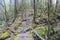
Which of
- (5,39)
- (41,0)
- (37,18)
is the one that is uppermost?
(41,0)

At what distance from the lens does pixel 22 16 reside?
15.7 m

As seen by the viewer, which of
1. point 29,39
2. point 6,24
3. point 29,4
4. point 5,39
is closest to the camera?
point 29,39

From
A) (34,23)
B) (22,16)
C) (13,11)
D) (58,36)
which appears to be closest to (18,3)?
(13,11)

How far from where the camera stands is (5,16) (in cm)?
1503

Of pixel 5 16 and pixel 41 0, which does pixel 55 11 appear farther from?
pixel 5 16

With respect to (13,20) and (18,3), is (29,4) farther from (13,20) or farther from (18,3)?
(13,20)

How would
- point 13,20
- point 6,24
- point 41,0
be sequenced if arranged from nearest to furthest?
point 6,24 < point 13,20 < point 41,0

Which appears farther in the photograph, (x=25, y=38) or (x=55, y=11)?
(x=55, y=11)

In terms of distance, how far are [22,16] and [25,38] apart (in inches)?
287

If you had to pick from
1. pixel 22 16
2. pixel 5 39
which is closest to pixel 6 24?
pixel 22 16

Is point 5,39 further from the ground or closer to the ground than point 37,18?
closer to the ground

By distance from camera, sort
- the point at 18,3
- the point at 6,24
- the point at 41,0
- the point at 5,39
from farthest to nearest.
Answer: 1. the point at 18,3
2. the point at 41,0
3. the point at 6,24
4. the point at 5,39

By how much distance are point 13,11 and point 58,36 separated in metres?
10.3

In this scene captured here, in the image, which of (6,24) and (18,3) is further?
(18,3)
